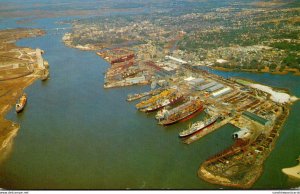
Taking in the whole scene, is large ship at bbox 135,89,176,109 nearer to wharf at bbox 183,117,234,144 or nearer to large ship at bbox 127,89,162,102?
large ship at bbox 127,89,162,102

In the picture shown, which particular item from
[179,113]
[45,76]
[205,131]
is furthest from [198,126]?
[45,76]

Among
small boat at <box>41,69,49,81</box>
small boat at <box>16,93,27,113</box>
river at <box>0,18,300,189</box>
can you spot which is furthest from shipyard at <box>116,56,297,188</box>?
small boat at <box>41,69,49,81</box>

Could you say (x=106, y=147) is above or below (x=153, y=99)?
below

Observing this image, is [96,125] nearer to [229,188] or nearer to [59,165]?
[59,165]

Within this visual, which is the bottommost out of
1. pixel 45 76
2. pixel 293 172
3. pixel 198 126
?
pixel 45 76

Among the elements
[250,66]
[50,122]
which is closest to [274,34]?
[250,66]

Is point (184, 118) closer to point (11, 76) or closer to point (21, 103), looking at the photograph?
point (21, 103)

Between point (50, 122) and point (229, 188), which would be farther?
point (50, 122)
